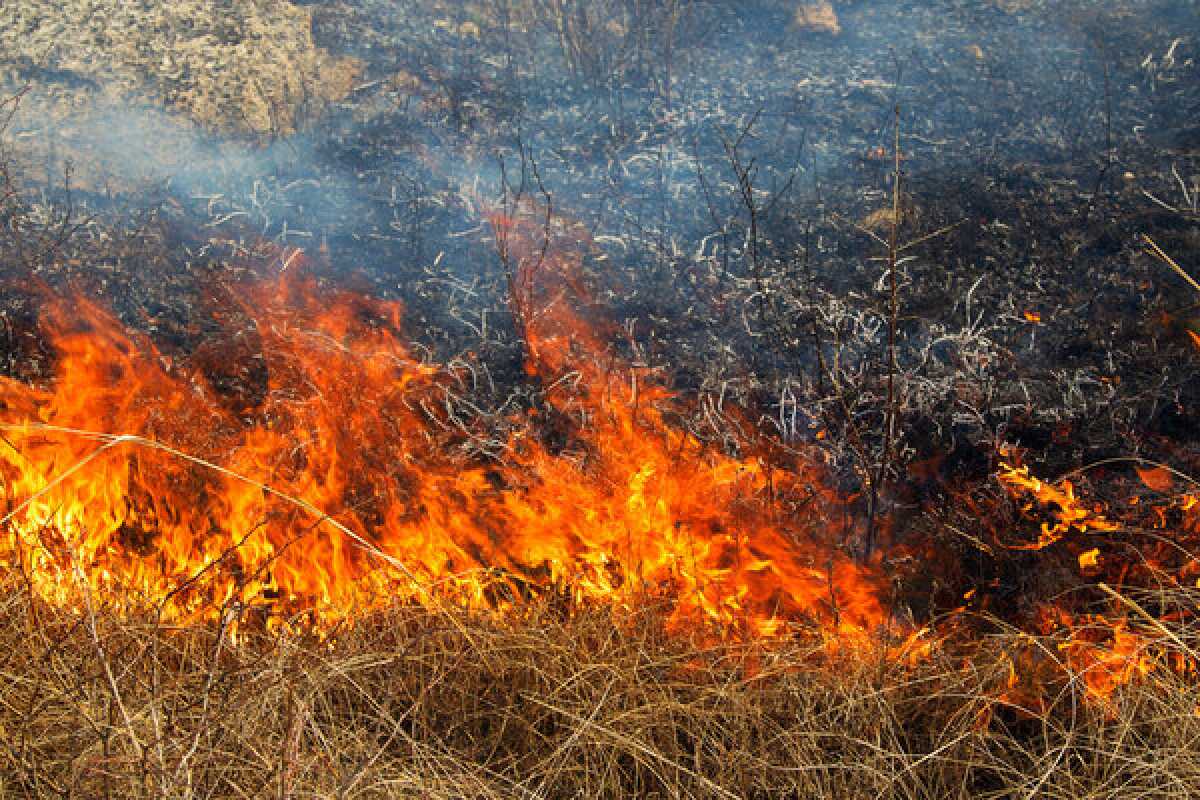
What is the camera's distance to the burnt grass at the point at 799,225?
142 inches

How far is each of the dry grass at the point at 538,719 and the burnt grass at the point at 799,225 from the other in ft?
0.33

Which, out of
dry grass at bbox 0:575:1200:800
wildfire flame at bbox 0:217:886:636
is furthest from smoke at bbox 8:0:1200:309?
dry grass at bbox 0:575:1200:800

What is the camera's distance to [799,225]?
15.1 ft

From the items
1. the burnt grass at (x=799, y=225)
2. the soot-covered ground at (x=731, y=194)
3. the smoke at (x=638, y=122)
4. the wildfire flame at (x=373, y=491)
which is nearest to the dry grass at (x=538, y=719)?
the burnt grass at (x=799, y=225)

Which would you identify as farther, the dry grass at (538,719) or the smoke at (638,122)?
the smoke at (638,122)

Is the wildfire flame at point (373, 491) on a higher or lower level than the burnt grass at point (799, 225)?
lower

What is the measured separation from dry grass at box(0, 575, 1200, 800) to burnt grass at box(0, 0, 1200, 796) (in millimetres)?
99

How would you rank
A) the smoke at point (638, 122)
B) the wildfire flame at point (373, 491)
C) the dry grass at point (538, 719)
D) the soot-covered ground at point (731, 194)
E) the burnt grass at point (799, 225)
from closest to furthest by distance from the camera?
the dry grass at point (538, 719) < the wildfire flame at point (373, 491) < the burnt grass at point (799, 225) < the soot-covered ground at point (731, 194) < the smoke at point (638, 122)

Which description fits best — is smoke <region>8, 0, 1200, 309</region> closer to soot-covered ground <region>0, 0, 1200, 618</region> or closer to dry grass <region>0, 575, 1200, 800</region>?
soot-covered ground <region>0, 0, 1200, 618</region>

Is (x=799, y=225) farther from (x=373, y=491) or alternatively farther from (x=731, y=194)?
(x=373, y=491)

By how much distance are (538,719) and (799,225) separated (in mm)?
2777

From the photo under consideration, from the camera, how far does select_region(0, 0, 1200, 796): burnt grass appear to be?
3.60 meters

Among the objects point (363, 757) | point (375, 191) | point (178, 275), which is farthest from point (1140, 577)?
point (178, 275)

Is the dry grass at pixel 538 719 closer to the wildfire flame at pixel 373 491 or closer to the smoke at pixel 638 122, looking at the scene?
the wildfire flame at pixel 373 491
